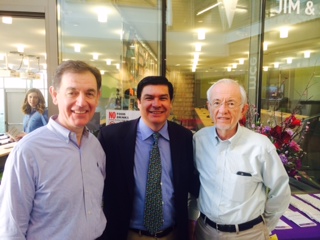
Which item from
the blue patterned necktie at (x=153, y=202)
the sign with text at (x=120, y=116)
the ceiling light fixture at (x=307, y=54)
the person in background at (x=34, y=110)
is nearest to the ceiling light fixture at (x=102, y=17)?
the sign with text at (x=120, y=116)

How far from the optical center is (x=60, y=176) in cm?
117

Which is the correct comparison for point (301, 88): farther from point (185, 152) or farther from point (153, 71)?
point (185, 152)

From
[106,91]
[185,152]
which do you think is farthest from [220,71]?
[185,152]

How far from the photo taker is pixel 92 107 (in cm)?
128

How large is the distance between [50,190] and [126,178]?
0.54 meters

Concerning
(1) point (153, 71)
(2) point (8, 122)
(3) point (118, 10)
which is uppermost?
(3) point (118, 10)

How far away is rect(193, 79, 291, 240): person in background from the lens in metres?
1.47

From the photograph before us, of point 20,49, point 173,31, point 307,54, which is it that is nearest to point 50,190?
point 173,31

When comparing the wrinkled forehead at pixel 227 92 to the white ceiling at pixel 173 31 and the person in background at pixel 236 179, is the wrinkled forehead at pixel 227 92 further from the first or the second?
the white ceiling at pixel 173 31

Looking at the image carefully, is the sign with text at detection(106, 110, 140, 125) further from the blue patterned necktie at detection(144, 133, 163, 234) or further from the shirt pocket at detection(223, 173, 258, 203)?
the shirt pocket at detection(223, 173, 258, 203)

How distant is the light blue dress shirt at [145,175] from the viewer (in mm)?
1619

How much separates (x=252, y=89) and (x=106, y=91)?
206 cm

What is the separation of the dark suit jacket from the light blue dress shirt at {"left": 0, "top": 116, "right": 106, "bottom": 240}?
28cm

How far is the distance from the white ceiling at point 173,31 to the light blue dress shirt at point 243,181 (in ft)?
6.79
